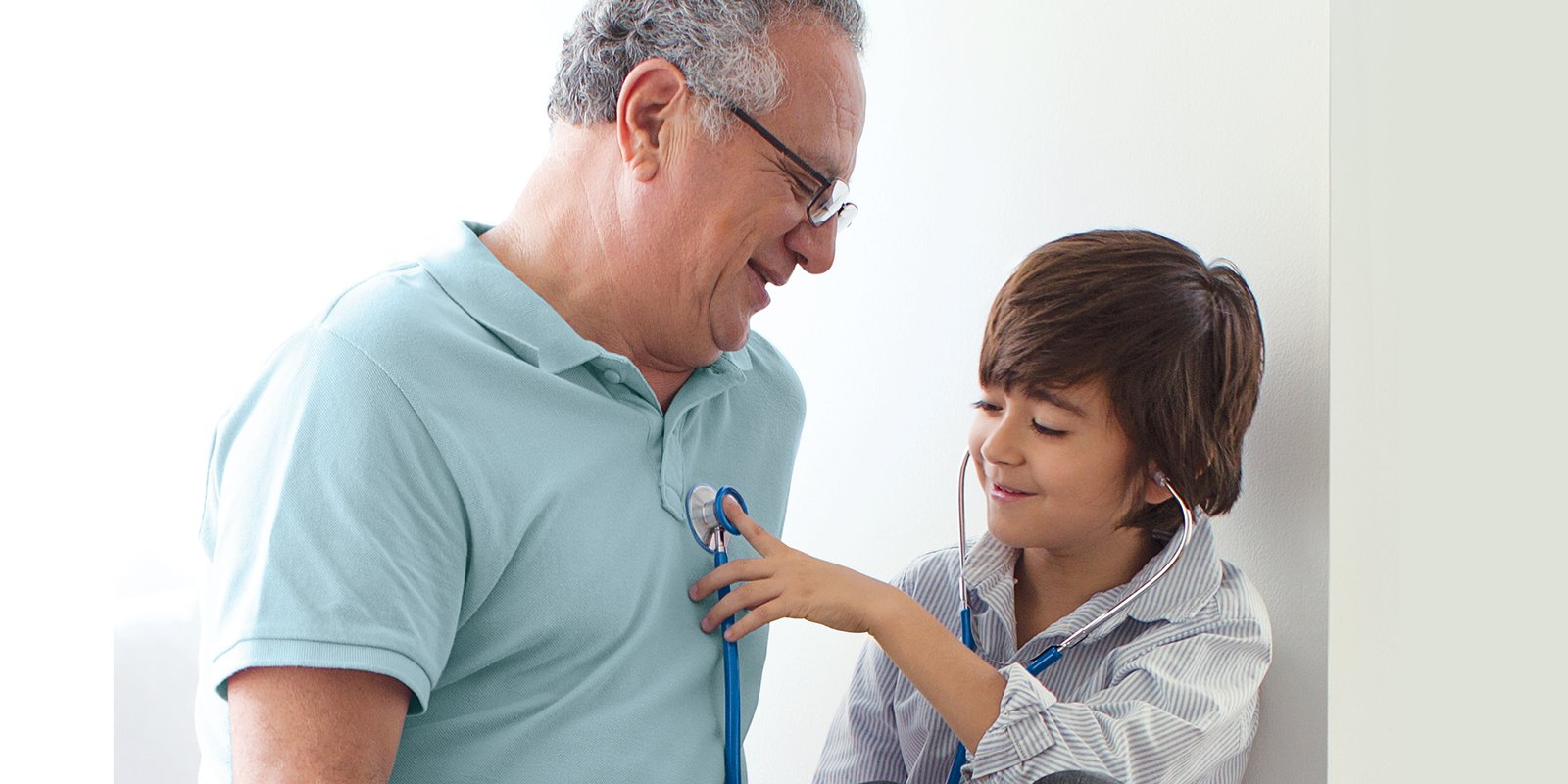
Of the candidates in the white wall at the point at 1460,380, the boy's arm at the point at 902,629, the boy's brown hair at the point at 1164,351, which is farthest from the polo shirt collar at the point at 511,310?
the white wall at the point at 1460,380

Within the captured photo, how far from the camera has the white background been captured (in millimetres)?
72

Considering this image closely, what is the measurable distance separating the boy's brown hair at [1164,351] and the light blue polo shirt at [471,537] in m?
0.37

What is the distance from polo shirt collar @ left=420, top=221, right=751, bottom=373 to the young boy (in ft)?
0.72

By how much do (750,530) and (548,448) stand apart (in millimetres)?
186

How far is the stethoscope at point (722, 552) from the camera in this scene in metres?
0.83

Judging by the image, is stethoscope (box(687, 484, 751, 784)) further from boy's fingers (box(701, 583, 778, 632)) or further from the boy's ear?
the boy's ear

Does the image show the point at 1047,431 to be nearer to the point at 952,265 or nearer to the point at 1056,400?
the point at 1056,400

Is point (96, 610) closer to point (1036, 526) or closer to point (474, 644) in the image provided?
point (474, 644)

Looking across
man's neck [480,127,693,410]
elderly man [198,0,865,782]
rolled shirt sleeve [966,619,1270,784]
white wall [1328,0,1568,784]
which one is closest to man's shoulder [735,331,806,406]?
elderly man [198,0,865,782]

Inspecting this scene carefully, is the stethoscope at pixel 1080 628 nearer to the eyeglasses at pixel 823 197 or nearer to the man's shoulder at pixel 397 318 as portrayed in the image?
the eyeglasses at pixel 823 197

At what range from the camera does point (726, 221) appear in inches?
31.8

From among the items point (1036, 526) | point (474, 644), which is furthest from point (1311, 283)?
point (474, 644)

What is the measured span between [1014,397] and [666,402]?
1.17 feet

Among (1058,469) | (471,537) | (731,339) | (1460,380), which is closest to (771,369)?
(731,339)
